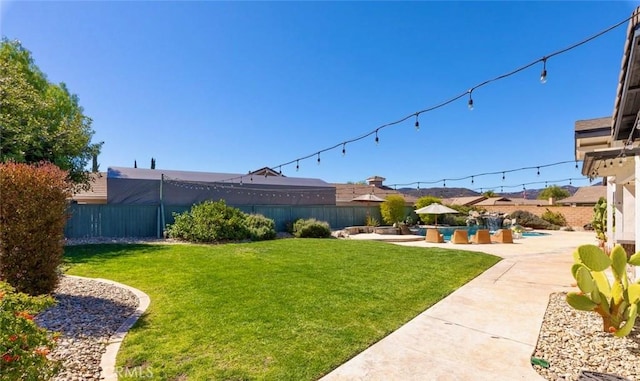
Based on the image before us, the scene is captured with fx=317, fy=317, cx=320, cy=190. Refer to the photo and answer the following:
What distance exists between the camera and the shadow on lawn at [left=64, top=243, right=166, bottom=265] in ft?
28.4

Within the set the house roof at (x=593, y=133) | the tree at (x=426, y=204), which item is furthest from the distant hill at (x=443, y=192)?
the house roof at (x=593, y=133)

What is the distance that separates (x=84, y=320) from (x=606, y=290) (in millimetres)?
6407

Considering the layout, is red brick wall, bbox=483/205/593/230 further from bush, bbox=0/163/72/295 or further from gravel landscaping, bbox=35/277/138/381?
bush, bbox=0/163/72/295

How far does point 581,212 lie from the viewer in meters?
22.5

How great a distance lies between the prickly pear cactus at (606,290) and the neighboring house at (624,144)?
124 cm

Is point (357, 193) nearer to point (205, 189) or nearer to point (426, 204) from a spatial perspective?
point (426, 204)

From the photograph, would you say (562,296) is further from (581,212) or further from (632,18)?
(581,212)

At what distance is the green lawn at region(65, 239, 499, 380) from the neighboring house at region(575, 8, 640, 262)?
2.98 metres

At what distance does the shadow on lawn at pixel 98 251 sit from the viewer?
8648mm

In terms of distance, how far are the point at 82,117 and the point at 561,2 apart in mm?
16371

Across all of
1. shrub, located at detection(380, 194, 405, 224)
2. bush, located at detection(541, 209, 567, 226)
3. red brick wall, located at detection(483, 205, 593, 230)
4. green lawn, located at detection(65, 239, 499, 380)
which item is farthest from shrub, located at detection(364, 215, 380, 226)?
red brick wall, located at detection(483, 205, 593, 230)

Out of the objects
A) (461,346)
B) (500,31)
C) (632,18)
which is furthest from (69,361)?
(500,31)

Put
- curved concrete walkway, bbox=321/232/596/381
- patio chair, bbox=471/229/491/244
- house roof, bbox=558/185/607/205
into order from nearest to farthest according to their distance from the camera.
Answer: curved concrete walkway, bbox=321/232/596/381
patio chair, bbox=471/229/491/244
house roof, bbox=558/185/607/205

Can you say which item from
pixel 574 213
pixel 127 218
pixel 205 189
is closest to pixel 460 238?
pixel 205 189
